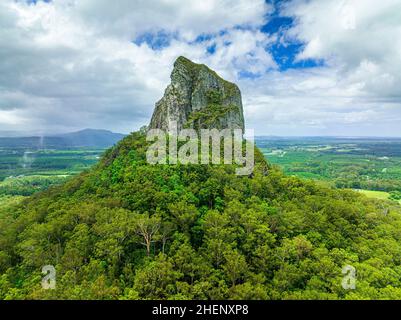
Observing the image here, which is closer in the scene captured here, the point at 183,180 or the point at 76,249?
the point at 76,249

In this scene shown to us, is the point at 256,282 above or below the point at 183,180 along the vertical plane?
below

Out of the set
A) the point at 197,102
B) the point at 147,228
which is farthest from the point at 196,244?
the point at 197,102

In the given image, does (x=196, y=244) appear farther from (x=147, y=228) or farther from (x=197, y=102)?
(x=197, y=102)

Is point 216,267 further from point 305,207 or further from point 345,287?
point 305,207

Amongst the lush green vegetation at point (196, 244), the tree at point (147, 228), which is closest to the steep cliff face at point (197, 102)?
the lush green vegetation at point (196, 244)
